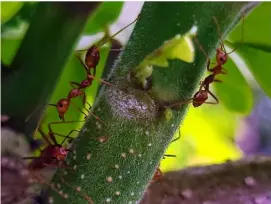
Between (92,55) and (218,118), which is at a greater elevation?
(92,55)

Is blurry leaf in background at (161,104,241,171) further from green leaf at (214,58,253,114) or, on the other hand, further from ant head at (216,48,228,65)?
ant head at (216,48,228,65)

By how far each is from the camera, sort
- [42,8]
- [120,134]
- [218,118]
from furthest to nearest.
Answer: [218,118] → [42,8] → [120,134]

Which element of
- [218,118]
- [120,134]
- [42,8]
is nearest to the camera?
[120,134]

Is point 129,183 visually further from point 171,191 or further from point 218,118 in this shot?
point 218,118

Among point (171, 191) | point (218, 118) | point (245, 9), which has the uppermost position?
point (245, 9)

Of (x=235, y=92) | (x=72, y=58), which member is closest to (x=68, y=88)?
(x=72, y=58)

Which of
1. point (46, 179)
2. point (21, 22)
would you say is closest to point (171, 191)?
point (46, 179)
